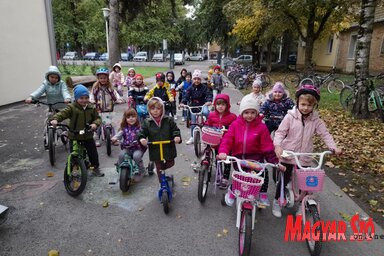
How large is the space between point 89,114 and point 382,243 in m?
4.58

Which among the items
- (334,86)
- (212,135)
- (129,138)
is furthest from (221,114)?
(334,86)

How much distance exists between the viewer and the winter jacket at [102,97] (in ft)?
21.3

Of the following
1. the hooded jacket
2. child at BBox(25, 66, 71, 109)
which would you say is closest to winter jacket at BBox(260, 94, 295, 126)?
the hooded jacket

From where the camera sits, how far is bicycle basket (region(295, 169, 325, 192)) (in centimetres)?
298

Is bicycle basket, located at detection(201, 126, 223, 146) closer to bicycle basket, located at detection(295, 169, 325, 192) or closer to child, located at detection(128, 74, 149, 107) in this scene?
bicycle basket, located at detection(295, 169, 325, 192)

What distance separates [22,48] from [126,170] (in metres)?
10.3

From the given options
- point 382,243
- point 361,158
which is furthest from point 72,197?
point 361,158

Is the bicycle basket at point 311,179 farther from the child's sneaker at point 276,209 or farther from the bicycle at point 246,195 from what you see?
the child's sneaker at point 276,209

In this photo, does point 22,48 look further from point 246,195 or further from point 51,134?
point 246,195

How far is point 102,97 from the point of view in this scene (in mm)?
6527

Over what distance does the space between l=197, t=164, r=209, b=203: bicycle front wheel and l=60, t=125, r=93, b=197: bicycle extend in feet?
5.90

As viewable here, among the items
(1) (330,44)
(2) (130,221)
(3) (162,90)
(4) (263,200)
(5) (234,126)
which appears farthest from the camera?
(1) (330,44)

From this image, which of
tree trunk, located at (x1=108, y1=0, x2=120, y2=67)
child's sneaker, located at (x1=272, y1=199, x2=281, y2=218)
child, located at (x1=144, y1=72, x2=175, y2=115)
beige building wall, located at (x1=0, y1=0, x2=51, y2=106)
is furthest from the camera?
tree trunk, located at (x1=108, y1=0, x2=120, y2=67)

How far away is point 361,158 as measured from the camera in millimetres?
5957
